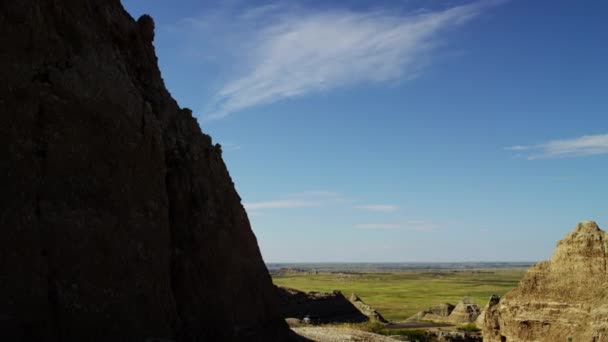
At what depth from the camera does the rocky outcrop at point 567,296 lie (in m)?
27.5

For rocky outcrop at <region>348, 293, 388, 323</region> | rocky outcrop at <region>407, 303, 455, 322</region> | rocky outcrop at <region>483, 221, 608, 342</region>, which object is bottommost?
rocky outcrop at <region>407, 303, 455, 322</region>

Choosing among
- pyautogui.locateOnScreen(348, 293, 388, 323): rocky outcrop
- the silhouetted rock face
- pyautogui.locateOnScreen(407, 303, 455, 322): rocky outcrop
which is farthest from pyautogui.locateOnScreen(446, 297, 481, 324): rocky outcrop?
the silhouetted rock face

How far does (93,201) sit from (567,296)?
25.2 metres

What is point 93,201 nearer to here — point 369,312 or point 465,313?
point 369,312

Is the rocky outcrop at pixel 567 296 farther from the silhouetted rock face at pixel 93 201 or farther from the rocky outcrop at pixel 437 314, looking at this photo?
the rocky outcrop at pixel 437 314

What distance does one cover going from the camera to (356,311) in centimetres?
6494

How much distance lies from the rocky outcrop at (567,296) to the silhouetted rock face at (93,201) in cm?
1874

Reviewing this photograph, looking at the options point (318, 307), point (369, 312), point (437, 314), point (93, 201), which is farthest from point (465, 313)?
point (93, 201)

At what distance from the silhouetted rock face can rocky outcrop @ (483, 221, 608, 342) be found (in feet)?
61.5

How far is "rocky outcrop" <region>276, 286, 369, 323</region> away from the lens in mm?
55781

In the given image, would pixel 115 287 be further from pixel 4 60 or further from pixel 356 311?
pixel 356 311

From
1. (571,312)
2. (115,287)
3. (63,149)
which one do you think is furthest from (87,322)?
(571,312)

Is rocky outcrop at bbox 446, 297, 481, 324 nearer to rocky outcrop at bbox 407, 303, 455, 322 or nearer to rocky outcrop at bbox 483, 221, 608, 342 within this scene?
rocky outcrop at bbox 407, 303, 455, 322

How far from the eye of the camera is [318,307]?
5881 centimetres
